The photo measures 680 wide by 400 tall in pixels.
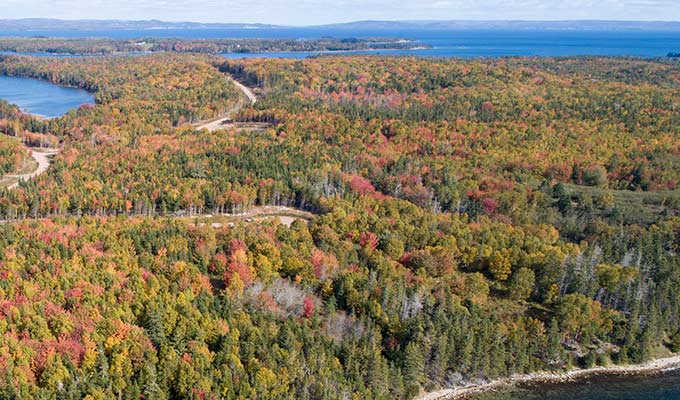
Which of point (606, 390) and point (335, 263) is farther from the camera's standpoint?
point (335, 263)

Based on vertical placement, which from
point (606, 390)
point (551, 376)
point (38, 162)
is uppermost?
point (38, 162)

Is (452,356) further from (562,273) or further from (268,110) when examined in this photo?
(268,110)

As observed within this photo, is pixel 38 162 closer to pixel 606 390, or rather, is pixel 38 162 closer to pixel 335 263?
pixel 335 263

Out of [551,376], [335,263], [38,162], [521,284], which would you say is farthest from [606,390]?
[38,162]

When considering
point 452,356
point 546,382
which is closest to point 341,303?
point 452,356

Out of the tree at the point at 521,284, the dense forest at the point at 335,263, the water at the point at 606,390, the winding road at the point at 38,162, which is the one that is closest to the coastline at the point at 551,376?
the water at the point at 606,390

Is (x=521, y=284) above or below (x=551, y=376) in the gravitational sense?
above
